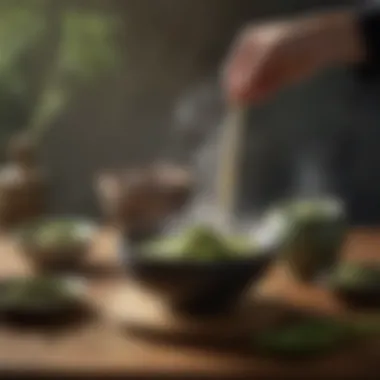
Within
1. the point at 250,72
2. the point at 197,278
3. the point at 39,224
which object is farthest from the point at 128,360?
the point at 250,72

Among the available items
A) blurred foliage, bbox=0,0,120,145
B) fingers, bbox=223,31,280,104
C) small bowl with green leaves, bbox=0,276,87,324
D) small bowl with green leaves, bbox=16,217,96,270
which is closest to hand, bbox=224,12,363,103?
fingers, bbox=223,31,280,104

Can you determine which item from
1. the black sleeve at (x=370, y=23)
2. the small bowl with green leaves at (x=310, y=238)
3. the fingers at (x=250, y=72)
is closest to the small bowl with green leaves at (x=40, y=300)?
the small bowl with green leaves at (x=310, y=238)

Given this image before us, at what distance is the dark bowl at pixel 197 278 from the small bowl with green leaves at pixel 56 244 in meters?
0.18

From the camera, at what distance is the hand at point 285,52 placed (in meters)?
1.28

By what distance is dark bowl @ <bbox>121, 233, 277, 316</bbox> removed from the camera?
36.8 inches

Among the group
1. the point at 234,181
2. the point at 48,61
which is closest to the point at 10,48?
the point at 48,61

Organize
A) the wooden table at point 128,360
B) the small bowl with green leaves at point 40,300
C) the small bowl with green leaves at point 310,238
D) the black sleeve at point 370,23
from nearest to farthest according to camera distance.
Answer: the wooden table at point 128,360 → the small bowl with green leaves at point 40,300 → the small bowl with green leaves at point 310,238 → the black sleeve at point 370,23

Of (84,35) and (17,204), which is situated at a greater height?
(84,35)

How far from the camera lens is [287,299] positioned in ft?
3.47

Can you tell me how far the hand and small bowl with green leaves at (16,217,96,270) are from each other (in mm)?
264

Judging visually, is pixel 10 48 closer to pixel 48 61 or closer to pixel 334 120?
pixel 48 61

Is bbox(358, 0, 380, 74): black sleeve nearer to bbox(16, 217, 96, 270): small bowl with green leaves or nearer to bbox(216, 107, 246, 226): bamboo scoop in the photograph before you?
bbox(216, 107, 246, 226): bamboo scoop

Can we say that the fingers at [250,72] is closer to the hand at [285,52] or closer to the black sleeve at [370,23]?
the hand at [285,52]

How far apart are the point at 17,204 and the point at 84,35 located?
220 millimetres
